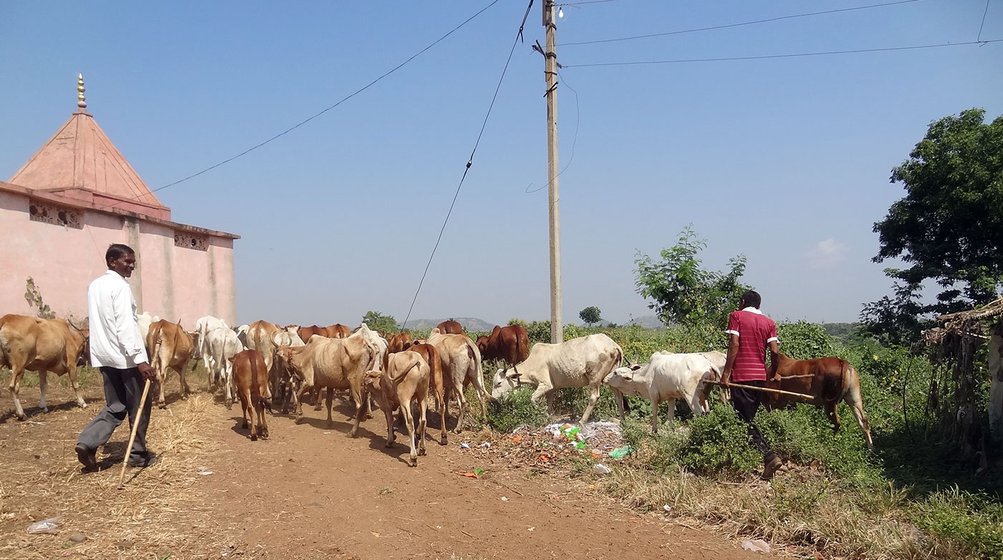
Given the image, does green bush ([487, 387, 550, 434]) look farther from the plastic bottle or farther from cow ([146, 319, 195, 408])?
the plastic bottle

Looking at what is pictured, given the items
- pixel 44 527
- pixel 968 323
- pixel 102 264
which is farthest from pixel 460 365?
pixel 102 264

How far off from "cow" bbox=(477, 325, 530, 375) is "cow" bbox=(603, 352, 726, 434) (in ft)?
8.58

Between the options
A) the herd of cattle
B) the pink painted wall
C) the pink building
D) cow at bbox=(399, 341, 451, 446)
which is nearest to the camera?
the herd of cattle

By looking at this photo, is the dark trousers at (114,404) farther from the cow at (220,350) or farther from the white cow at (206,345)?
the white cow at (206,345)

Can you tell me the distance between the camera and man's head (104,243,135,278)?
6477mm

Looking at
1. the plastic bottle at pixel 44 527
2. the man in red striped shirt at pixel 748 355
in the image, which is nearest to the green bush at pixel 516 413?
the man in red striped shirt at pixel 748 355

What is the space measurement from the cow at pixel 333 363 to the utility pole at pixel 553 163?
3432 mm

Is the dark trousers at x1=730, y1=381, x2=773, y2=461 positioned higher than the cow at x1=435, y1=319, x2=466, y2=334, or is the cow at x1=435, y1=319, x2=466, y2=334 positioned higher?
the cow at x1=435, y1=319, x2=466, y2=334

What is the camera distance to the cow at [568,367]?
1028 cm

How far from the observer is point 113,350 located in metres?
6.36

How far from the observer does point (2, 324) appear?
30.4ft

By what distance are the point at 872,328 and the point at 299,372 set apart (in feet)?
49.7

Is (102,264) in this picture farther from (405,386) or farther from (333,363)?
(405,386)

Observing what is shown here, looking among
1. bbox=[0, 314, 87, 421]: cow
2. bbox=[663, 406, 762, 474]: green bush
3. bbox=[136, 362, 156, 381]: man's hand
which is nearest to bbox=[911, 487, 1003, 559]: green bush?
bbox=[663, 406, 762, 474]: green bush
